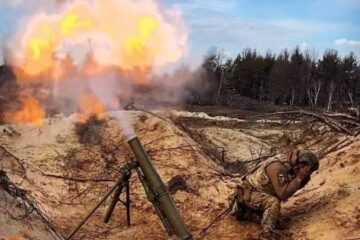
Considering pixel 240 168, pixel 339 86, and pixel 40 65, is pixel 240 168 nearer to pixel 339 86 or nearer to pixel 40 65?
pixel 40 65

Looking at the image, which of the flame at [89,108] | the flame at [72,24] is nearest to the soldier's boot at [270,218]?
the flame at [72,24]

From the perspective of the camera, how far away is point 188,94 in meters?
39.8

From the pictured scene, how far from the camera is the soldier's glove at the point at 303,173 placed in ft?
26.3

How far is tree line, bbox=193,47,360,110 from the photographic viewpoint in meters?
45.7

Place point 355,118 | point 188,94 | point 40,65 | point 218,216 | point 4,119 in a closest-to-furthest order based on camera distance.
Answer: point 218,216 → point 355,118 → point 4,119 → point 40,65 → point 188,94

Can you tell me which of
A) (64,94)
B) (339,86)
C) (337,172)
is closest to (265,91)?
(339,86)

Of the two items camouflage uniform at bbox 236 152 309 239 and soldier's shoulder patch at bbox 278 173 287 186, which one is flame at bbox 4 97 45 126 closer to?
camouflage uniform at bbox 236 152 309 239

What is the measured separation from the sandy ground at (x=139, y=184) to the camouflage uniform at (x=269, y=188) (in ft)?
1.45

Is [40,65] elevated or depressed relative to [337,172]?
elevated

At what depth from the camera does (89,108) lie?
52.2ft

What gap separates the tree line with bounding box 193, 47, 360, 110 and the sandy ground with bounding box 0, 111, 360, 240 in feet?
89.0

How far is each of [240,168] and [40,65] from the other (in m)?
8.34

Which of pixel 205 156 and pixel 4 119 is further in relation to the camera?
pixel 4 119

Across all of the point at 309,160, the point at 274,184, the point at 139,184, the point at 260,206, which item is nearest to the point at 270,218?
the point at 260,206
